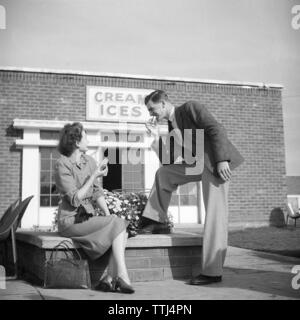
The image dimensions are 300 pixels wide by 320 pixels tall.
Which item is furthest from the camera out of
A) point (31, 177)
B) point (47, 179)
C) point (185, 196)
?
point (185, 196)

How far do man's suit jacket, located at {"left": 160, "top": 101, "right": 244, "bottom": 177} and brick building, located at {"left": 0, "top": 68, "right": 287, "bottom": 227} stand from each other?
694 cm

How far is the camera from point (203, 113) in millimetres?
3807

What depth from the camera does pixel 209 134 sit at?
375 centimetres

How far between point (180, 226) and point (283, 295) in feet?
26.0

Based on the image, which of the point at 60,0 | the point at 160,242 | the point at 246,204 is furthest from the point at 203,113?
the point at 246,204

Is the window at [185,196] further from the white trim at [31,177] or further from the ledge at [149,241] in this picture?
the ledge at [149,241]

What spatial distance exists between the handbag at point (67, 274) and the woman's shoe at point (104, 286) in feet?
0.40

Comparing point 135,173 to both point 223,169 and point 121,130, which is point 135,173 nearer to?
point 121,130

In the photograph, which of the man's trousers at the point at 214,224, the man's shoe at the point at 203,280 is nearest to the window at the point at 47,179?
the man's trousers at the point at 214,224

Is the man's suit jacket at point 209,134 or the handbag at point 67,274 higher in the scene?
the man's suit jacket at point 209,134

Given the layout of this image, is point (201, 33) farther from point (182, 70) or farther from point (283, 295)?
point (182, 70)

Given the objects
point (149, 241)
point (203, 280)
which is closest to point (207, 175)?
point (149, 241)

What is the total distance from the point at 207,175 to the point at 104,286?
1322 millimetres

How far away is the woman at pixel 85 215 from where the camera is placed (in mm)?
3459
